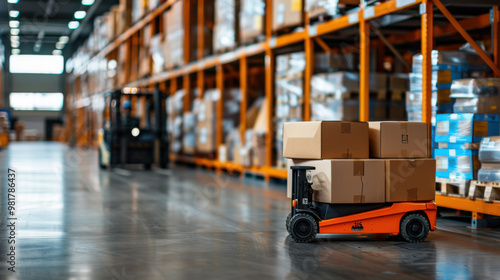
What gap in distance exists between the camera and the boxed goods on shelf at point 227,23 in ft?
38.5

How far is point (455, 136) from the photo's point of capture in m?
6.05

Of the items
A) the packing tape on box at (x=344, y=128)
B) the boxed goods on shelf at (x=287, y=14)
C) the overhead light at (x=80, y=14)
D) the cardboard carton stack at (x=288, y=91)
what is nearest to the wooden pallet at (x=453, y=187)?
the packing tape on box at (x=344, y=128)

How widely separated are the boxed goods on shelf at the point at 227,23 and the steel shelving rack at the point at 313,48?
0.68 ft

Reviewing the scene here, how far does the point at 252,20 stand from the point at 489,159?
236 inches

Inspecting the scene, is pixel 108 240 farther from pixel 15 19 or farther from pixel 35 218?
pixel 15 19

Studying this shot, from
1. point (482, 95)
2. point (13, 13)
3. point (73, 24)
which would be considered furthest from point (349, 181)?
point (73, 24)

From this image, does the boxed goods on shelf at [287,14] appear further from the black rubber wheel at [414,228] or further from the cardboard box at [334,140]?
the black rubber wheel at [414,228]

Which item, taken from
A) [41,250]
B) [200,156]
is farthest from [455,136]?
[200,156]

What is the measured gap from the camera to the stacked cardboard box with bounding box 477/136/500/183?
545 cm

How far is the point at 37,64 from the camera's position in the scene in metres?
43.4

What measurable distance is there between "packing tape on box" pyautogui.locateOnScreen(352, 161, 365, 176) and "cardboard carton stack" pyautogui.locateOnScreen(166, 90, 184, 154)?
10413 millimetres

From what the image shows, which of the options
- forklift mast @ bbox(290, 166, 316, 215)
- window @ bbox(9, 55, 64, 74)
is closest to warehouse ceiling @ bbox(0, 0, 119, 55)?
window @ bbox(9, 55, 64, 74)

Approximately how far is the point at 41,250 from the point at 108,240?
22.4 inches

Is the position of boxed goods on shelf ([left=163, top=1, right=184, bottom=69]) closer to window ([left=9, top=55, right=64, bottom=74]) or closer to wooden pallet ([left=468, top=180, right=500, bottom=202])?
wooden pallet ([left=468, top=180, right=500, bottom=202])
